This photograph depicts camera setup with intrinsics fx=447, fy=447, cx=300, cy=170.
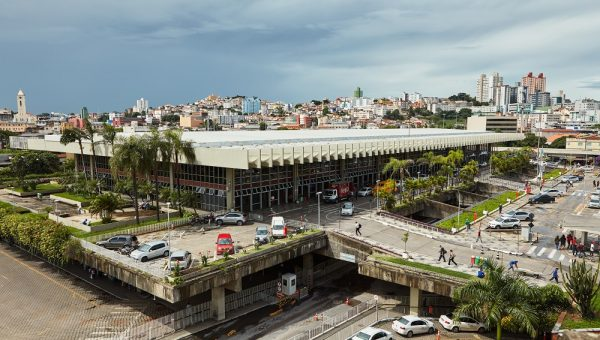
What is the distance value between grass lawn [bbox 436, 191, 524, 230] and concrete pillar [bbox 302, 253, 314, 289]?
14.9 m

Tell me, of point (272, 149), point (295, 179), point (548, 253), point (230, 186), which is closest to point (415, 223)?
point (548, 253)

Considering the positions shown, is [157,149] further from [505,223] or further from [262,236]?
[505,223]

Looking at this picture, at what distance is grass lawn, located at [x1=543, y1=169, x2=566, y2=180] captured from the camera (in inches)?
3551

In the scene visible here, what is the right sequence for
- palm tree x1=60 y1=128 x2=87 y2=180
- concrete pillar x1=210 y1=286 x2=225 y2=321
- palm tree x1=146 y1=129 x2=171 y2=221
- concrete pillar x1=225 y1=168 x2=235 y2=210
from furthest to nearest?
palm tree x1=60 y1=128 x2=87 y2=180 → concrete pillar x1=225 y1=168 x2=235 y2=210 → palm tree x1=146 y1=129 x2=171 y2=221 → concrete pillar x1=210 y1=286 x2=225 y2=321

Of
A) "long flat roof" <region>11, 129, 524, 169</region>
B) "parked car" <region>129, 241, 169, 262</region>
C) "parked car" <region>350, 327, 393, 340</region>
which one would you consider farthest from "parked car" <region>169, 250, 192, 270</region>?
"long flat roof" <region>11, 129, 524, 169</region>

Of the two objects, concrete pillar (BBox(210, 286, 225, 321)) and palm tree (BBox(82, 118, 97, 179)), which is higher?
palm tree (BBox(82, 118, 97, 179))

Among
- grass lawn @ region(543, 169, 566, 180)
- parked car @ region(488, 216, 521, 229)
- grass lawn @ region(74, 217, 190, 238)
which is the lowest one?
grass lawn @ region(543, 169, 566, 180)

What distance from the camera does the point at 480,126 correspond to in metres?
164

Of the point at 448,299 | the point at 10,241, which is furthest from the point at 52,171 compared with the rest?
the point at 448,299

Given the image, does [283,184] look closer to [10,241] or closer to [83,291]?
[83,291]

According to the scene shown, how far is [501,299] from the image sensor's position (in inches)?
915

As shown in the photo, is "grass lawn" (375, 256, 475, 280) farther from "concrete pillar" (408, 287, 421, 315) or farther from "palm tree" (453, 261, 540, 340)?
"palm tree" (453, 261, 540, 340)

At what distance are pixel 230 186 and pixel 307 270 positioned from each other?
13.1 metres

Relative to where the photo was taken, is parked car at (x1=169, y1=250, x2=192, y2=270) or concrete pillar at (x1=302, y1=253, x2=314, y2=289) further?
concrete pillar at (x1=302, y1=253, x2=314, y2=289)
